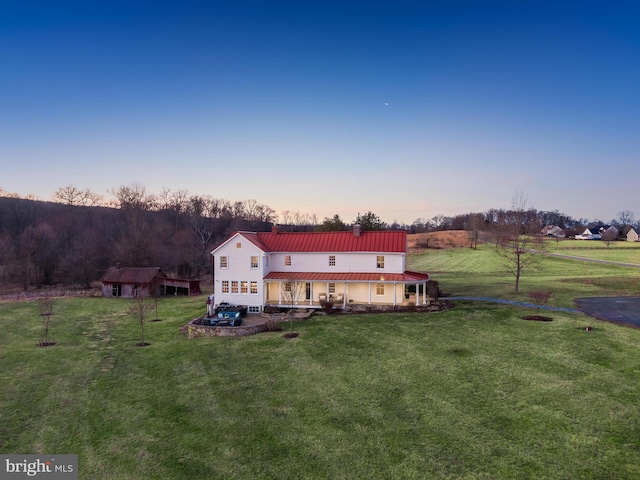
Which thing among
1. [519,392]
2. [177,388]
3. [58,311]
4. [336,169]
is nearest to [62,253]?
[58,311]

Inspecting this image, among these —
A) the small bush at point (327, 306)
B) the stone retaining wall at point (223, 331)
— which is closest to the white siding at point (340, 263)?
the small bush at point (327, 306)

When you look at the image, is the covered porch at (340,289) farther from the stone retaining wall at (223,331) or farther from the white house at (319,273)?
the stone retaining wall at (223,331)

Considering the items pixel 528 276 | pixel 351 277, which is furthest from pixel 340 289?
pixel 528 276

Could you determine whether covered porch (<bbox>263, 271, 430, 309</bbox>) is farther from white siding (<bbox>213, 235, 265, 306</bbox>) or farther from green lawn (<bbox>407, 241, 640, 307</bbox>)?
Answer: green lawn (<bbox>407, 241, 640, 307</bbox>)

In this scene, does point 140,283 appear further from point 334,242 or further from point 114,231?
point 114,231

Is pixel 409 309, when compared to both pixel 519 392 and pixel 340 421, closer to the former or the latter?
pixel 519 392
